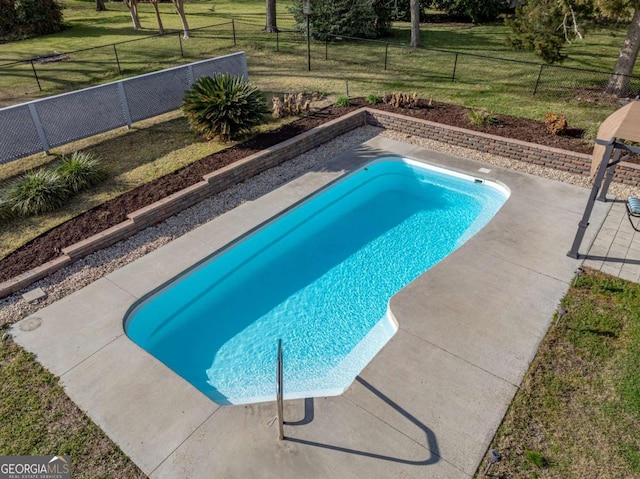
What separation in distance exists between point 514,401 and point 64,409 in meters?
5.65

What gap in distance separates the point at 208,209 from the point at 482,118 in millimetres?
8207

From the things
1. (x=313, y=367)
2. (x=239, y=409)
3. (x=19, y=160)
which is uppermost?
(x=19, y=160)

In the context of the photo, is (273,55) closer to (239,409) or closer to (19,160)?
(19,160)

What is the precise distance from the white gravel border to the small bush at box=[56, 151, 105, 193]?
2.28m

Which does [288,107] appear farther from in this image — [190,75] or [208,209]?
[208,209]

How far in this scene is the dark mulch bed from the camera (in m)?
8.04

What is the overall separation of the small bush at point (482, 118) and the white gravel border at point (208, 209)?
1.01 m

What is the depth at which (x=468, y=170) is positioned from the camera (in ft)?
37.0

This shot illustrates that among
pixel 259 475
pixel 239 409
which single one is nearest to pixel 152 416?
pixel 239 409

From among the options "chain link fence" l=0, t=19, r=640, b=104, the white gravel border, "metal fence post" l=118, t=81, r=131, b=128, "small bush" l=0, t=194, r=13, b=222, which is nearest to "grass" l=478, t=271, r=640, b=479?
the white gravel border

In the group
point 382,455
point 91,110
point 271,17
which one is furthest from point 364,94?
point 382,455

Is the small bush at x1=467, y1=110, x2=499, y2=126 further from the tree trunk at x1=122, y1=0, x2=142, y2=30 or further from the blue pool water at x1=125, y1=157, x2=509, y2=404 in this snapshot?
the tree trunk at x1=122, y1=0, x2=142, y2=30

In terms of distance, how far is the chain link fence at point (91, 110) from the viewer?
1051 cm

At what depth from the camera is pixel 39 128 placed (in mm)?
10883
